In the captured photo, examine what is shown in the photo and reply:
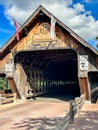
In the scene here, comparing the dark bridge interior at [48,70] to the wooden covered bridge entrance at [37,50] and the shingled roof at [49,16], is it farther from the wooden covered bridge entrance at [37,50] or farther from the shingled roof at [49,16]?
the shingled roof at [49,16]

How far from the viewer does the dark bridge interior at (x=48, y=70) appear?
27.0 m

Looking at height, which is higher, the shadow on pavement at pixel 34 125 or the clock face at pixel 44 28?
the clock face at pixel 44 28

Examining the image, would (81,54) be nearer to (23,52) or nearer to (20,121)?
(23,52)

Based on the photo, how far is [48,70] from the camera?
35.4m

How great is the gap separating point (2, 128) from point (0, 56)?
14.2 meters

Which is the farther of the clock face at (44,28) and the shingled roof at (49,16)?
the clock face at (44,28)

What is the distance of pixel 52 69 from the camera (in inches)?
1469

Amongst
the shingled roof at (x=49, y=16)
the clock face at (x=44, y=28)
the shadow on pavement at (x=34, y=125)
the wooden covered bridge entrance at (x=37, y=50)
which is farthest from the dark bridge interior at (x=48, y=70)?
the shadow on pavement at (x=34, y=125)

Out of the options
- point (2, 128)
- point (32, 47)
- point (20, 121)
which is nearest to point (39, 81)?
point (32, 47)

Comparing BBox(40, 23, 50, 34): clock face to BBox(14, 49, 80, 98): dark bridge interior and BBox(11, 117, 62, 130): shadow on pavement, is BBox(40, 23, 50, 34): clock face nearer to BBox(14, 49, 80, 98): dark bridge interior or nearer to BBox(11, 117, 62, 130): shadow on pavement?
BBox(14, 49, 80, 98): dark bridge interior

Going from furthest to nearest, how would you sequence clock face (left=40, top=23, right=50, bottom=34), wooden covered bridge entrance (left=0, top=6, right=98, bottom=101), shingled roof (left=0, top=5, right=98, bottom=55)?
clock face (left=40, top=23, right=50, bottom=34) < wooden covered bridge entrance (left=0, top=6, right=98, bottom=101) < shingled roof (left=0, top=5, right=98, bottom=55)

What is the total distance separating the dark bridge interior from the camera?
27047 millimetres

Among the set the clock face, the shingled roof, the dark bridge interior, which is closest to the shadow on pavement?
the shingled roof

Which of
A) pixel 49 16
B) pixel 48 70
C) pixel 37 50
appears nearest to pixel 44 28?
pixel 49 16
